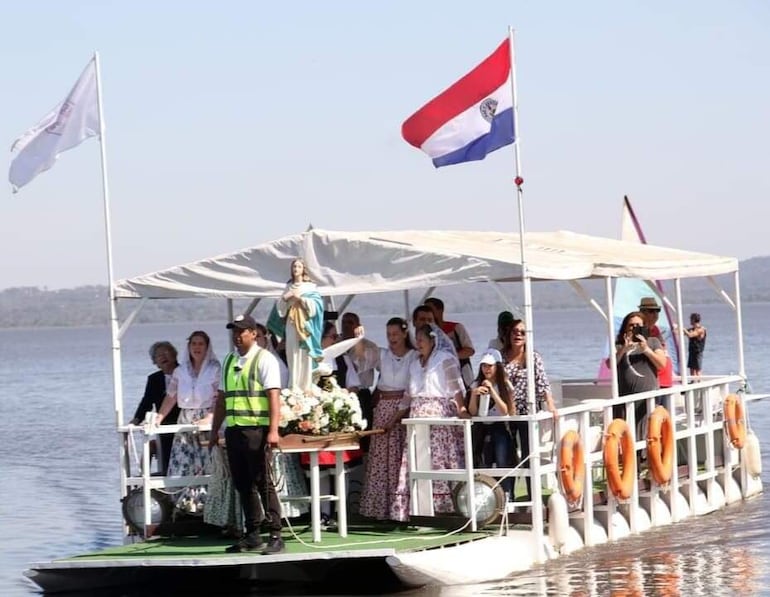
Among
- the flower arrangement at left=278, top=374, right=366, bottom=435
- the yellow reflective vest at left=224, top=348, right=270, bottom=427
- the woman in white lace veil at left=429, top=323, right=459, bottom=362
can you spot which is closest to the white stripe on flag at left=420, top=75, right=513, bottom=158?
the woman in white lace veil at left=429, top=323, right=459, bottom=362

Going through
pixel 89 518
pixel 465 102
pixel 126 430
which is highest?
pixel 465 102

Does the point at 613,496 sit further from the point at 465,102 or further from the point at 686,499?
the point at 465,102

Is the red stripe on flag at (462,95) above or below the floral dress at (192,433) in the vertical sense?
above

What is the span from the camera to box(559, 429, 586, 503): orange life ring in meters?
13.1

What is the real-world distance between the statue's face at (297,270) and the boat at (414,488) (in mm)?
397

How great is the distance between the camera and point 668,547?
1445 centimetres

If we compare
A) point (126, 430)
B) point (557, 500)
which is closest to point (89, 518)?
point (126, 430)

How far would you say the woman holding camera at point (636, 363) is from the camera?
15203 millimetres

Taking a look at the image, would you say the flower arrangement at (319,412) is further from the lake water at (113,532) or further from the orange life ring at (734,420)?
the orange life ring at (734,420)

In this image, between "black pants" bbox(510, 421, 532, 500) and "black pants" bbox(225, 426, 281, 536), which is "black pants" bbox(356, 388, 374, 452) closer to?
"black pants" bbox(510, 421, 532, 500)

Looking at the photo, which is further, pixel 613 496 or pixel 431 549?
pixel 613 496

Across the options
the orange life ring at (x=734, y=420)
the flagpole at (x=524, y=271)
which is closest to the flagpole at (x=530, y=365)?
the flagpole at (x=524, y=271)

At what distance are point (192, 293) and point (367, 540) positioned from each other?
2.44 m

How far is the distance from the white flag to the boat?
3.93 ft
